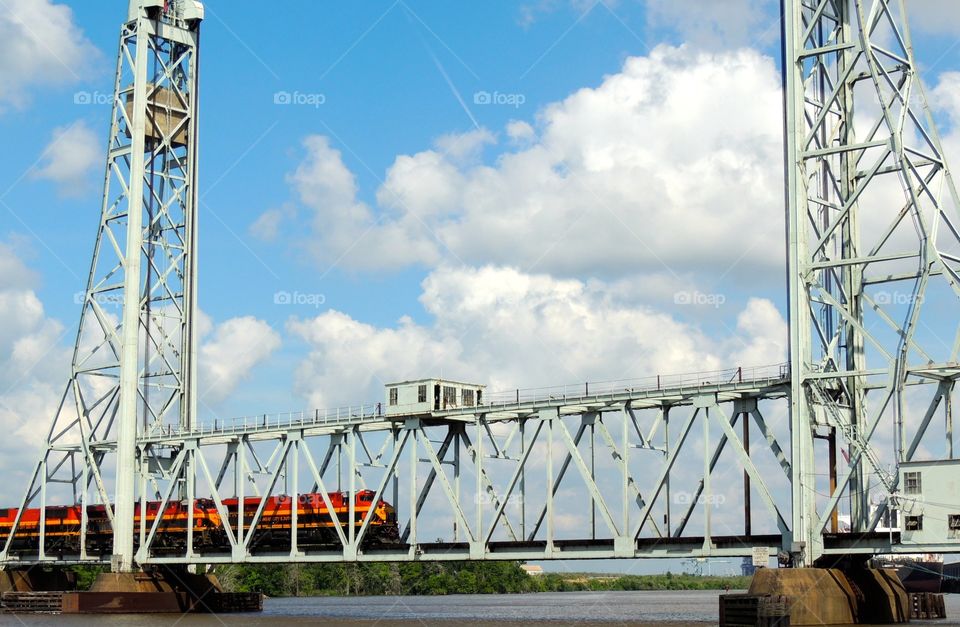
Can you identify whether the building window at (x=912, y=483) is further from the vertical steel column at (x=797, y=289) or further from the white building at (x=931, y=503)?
the vertical steel column at (x=797, y=289)

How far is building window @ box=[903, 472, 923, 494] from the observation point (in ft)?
160

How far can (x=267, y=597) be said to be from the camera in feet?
484

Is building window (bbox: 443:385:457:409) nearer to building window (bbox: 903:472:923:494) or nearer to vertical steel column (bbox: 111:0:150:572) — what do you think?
building window (bbox: 903:472:923:494)

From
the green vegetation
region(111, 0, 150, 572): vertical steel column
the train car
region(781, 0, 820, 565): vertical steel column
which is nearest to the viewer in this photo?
region(781, 0, 820, 565): vertical steel column

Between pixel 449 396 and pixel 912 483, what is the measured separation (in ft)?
76.4

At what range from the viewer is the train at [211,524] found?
6800 centimetres

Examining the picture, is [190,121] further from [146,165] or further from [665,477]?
[665,477]

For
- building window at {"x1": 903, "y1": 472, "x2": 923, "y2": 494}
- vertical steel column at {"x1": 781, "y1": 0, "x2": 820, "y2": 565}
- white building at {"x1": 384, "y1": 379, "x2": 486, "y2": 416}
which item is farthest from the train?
building window at {"x1": 903, "y1": 472, "x2": 923, "y2": 494}

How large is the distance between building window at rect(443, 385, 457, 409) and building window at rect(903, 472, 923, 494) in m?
22.7

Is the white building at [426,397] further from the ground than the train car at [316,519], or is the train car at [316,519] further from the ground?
the white building at [426,397]

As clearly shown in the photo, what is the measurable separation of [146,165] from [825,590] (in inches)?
1982

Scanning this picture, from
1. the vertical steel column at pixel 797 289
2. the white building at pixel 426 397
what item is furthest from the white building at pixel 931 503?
the white building at pixel 426 397

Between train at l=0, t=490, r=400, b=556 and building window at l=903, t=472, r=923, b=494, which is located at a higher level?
building window at l=903, t=472, r=923, b=494

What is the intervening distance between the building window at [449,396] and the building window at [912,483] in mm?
22733
